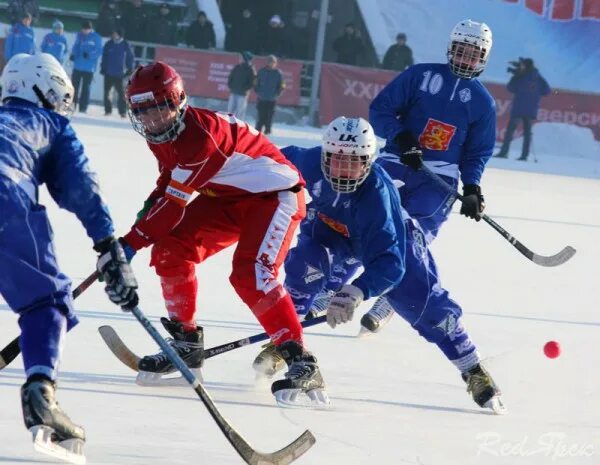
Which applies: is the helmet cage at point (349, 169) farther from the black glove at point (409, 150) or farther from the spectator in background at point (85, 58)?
the spectator in background at point (85, 58)

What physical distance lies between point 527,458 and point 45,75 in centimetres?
172

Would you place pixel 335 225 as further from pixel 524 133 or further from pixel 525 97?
pixel 524 133

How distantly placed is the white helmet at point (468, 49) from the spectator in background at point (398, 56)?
12.3 metres

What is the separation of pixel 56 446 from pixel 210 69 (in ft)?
48.8

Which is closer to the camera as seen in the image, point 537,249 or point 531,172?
point 537,249

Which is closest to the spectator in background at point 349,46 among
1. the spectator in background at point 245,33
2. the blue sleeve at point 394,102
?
the spectator in background at point 245,33

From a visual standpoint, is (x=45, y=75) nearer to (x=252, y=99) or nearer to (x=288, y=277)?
(x=288, y=277)

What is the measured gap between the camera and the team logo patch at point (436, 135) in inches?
223

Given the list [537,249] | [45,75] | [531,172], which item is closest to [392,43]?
[531,172]

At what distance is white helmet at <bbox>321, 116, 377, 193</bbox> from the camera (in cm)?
428

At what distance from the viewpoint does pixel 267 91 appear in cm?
1592

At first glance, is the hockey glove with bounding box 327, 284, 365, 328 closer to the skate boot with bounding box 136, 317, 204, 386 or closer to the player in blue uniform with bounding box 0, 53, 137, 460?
the skate boot with bounding box 136, 317, 204, 386

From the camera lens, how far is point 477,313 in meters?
5.98

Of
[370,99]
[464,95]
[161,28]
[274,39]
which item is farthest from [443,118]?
[274,39]
